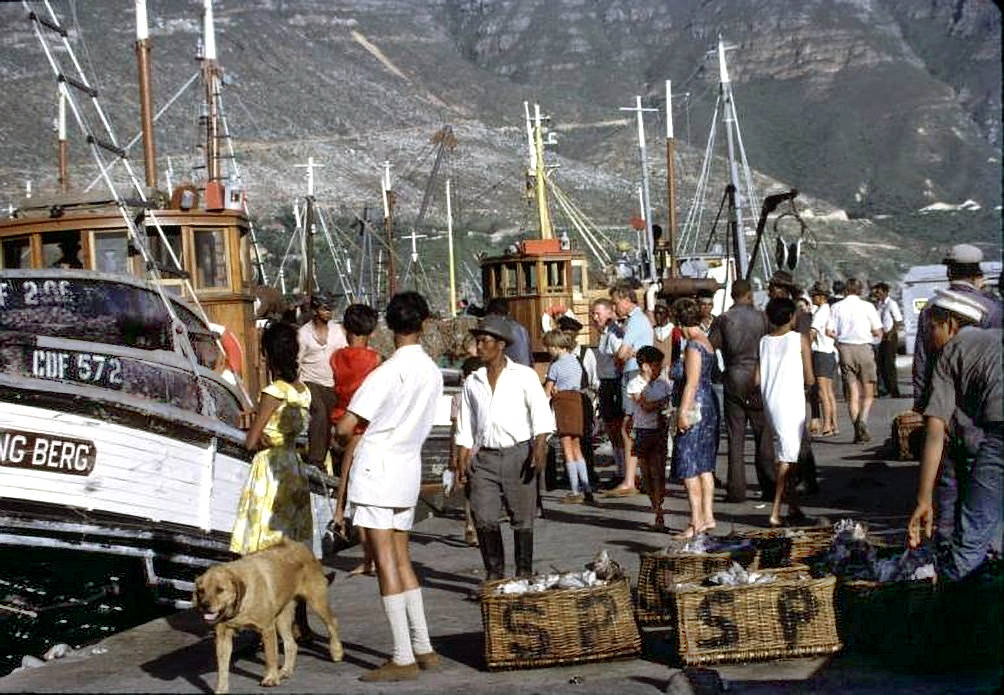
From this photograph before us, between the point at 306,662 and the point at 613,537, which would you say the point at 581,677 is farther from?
the point at 613,537

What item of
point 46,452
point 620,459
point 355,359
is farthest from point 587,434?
point 46,452

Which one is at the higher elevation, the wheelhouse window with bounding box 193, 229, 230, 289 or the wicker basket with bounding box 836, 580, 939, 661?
the wheelhouse window with bounding box 193, 229, 230, 289

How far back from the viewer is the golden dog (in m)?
7.21

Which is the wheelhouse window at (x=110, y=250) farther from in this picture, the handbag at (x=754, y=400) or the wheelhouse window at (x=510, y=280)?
the wheelhouse window at (x=510, y=280)

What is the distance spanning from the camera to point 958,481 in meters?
7.93

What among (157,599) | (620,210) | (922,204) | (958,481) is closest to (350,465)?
(958,481)

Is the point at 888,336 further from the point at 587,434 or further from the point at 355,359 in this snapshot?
the point at 355,359

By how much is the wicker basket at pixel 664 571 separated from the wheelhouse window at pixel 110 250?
7.42 metres

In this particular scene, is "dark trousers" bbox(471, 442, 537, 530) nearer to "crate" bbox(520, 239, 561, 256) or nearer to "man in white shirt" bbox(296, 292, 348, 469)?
"man in white shirt" bbox(296, 292, 348, 469)

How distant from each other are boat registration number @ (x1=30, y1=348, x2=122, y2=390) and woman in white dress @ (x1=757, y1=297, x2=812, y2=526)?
4.80 metres

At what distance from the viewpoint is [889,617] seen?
761cm

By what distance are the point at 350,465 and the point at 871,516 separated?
17.8ft

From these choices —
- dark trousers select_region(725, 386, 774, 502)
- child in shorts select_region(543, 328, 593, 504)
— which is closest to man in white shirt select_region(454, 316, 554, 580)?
dark trousers select_region(725, 386, 774, 502)

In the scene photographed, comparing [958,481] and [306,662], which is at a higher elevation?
[958,481]
